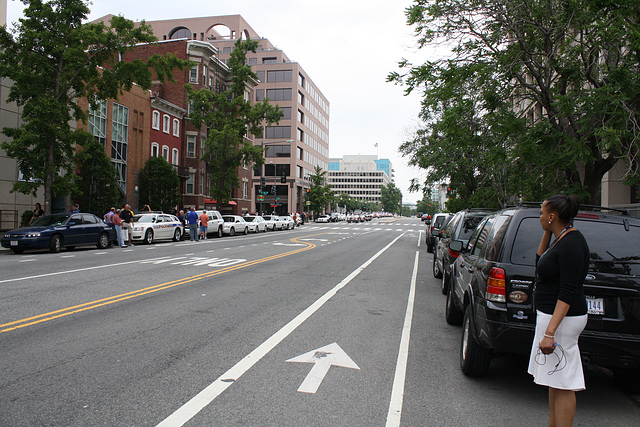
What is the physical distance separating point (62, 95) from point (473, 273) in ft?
78.5

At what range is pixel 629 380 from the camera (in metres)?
4.79

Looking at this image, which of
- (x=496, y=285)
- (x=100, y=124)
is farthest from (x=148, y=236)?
(x=496, y=285)

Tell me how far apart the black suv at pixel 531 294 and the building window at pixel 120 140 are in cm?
3643

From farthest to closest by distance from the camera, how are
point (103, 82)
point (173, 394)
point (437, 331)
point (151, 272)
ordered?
point (103, 82)
point (151, 272)
point (437, 331)
point (173, 394)

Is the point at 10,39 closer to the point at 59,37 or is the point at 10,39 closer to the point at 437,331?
the point at 59,37

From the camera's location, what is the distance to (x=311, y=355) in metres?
5.51

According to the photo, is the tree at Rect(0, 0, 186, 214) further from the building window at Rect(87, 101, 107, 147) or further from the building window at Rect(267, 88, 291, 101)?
the building window at Rect(267, 88, 291, 101)

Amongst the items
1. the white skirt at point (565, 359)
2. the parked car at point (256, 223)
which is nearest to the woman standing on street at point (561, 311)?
the white skirt at point (565, 359)

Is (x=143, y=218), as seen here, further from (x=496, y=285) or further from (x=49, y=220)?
(x=496, y=285)

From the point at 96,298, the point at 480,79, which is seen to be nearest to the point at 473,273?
the point at 96,298

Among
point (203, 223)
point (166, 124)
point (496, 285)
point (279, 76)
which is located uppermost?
point (279, 76)

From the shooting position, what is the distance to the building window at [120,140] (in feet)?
120

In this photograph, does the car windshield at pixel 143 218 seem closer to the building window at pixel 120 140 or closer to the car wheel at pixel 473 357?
the building window at pixel 120 140

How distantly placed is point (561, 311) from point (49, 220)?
775 inches
